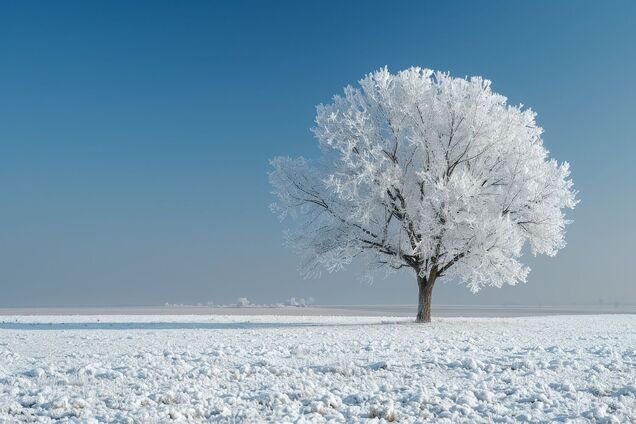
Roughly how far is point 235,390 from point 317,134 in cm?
1839

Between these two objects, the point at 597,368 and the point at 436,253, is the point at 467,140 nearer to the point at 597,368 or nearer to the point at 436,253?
the point at 436,253

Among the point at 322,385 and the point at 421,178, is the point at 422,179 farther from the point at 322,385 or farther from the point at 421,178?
the point at 322,385

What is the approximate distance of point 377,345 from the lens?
15562 millimetres

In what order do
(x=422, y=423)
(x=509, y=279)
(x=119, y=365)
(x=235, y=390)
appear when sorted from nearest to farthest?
1. (x=422, y=423)
2. (x=235, y=390)
3. (x=119, y=365)
4. (x=509, y=279)

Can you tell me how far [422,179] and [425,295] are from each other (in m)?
6.20

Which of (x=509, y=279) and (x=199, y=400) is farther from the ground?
(x=509, y=279)

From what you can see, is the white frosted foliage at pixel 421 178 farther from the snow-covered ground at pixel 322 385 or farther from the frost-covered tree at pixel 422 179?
the snow-covered ground at pixel 322 385

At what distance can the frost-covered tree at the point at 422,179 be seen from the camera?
25.0m

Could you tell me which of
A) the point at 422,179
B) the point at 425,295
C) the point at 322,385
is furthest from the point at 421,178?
the point at 322,385

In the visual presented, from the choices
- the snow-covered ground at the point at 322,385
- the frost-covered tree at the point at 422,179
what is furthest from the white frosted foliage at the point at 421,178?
the snow-covered ground at the point at 322,385

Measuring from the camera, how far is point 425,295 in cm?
2759

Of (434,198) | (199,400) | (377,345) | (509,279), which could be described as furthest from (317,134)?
(199,400)

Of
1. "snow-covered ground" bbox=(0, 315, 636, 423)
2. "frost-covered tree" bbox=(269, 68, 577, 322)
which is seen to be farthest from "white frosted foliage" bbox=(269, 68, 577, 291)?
"snow-covered ground" bbox=(0, 315, 636, 423)

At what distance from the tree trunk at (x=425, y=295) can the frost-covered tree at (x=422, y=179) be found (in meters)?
0.05
